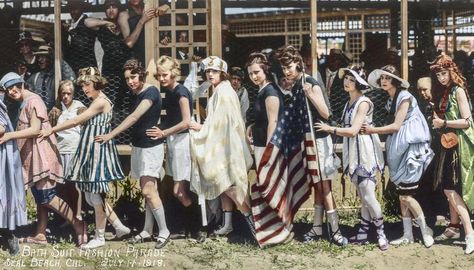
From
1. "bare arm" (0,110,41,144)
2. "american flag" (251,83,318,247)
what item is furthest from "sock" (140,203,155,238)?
"bare arm" (0,110,41,144)

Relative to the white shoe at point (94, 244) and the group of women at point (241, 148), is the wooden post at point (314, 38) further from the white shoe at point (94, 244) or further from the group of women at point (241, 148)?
the white shoe at point (94, 244)

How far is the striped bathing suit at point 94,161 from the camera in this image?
7.57 metres

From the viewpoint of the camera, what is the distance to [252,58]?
7.76 metres

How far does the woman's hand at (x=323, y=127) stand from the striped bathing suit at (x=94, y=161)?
75.1 inches

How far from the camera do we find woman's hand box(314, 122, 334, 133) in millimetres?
7547

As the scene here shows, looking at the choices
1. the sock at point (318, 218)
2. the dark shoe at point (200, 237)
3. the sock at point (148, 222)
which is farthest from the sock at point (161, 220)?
the sock at point (318, 218)

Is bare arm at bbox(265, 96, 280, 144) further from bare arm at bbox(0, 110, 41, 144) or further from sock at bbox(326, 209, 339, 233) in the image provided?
bare arm at bbox(0, 110, 41, 144)

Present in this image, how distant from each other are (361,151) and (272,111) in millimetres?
906

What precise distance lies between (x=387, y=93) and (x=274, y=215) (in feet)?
5.44

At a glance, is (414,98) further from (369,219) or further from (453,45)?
(453,45)

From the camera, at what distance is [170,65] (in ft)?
25.2

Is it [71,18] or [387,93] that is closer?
[387,93]

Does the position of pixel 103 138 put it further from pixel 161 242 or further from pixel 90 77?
pixel 161 242

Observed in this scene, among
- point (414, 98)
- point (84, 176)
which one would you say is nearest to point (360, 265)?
point (414, 98)
